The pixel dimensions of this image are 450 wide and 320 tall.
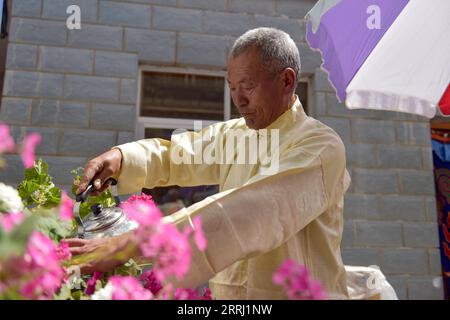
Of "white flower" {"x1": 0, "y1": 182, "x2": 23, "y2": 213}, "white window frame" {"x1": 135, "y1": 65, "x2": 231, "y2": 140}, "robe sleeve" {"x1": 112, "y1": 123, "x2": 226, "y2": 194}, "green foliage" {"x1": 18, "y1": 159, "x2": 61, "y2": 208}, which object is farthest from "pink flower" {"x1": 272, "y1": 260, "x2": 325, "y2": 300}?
"white window frame" {"x1": 135, "y1": 65, "x2": 231, "y2": 140}

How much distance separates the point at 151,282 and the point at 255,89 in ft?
2.12

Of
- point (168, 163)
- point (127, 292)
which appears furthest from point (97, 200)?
point (127, 292)

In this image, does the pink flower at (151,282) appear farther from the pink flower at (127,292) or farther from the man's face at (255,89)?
the man's face at (255,89)

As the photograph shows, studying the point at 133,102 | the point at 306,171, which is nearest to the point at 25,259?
the point at 306,171

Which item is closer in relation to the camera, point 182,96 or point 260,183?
point 260,183

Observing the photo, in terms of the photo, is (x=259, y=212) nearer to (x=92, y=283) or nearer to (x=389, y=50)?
(x=92, y=283)

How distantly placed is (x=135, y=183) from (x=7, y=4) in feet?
10.7

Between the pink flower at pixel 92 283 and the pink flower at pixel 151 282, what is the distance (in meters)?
0.12

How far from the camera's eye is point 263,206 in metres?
0.83

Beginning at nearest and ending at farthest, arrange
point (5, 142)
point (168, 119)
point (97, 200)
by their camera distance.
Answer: point (5, 142)
point (97, 200)
point (168, 119)

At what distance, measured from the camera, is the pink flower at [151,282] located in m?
0.81

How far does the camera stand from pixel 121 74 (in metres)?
3.77

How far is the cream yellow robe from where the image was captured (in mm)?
784

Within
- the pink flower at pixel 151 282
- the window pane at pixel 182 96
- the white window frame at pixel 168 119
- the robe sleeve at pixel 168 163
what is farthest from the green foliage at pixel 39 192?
the window pane at pixel 182 96
